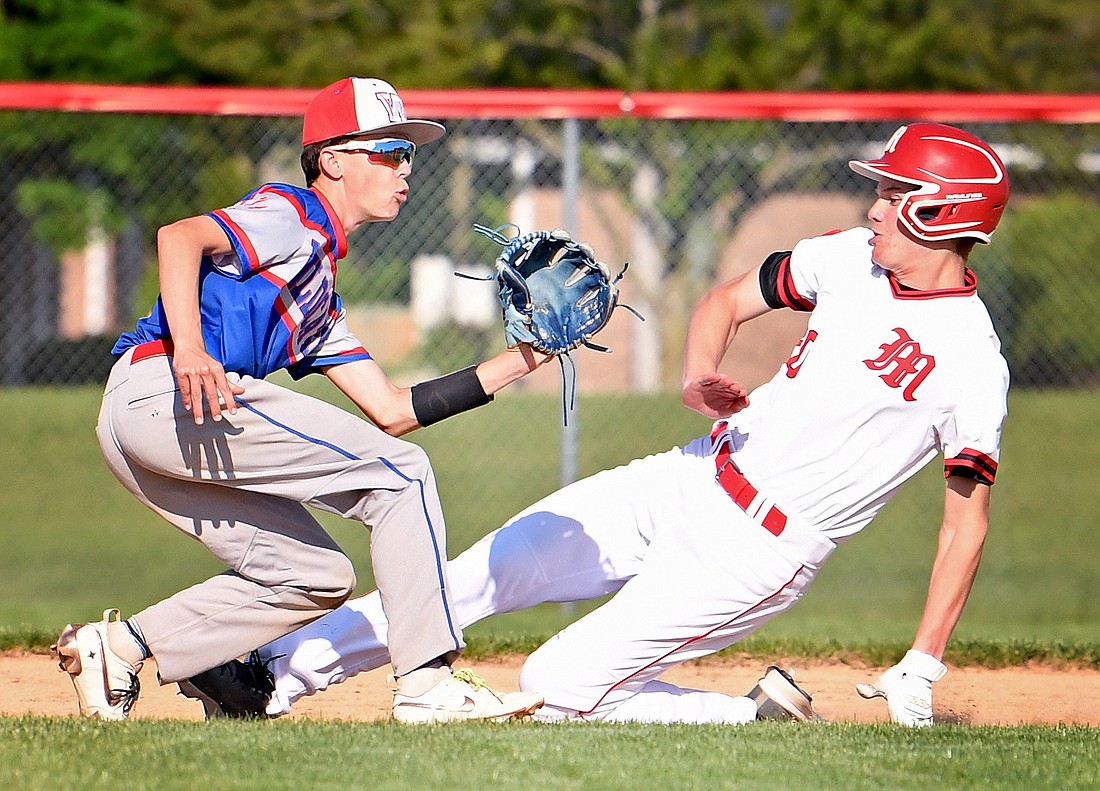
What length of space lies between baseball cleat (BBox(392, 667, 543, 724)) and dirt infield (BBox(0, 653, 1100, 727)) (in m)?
0.65

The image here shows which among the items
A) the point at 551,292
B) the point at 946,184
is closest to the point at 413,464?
the point at 551,292

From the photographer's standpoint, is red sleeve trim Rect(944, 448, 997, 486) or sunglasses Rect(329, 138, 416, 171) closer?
red sleeve trim Rect(944, 448, 997, 486)

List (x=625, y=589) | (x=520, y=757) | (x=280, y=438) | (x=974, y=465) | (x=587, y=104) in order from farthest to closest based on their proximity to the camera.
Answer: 1. (x=587, y=104)
2. (x=625, y=589)
3. (x=974, y=465)
4. (x=280, y=438)
5. (x=520, y=757)

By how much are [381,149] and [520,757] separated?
5.81ft

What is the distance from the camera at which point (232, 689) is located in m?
4.30

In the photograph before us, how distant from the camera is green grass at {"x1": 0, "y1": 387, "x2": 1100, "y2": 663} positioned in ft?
23.7

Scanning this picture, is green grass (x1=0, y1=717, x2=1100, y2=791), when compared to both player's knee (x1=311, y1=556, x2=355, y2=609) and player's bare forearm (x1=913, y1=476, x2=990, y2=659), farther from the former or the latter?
player's knee (x1=311, y1=556, x2=355, y2=609)

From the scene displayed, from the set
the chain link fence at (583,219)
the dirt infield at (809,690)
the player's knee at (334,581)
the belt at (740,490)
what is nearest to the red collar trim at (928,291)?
the belt at (740,490)

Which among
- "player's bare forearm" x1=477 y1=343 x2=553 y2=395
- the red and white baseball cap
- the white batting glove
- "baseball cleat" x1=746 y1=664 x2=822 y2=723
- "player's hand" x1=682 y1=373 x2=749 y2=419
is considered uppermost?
the red and white baseball cap

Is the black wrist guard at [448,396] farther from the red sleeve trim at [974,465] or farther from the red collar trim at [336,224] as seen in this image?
the red sleeve trim at [974,465]

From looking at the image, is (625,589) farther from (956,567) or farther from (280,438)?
(280,438)

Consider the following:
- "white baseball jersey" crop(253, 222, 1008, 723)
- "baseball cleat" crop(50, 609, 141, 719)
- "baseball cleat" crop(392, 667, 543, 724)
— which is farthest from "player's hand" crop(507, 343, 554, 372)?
"baseball cleat" crop(50, 609, 141, 719)

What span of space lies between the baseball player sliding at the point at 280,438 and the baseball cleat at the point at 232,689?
0.05 metres

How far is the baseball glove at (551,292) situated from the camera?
412cm
